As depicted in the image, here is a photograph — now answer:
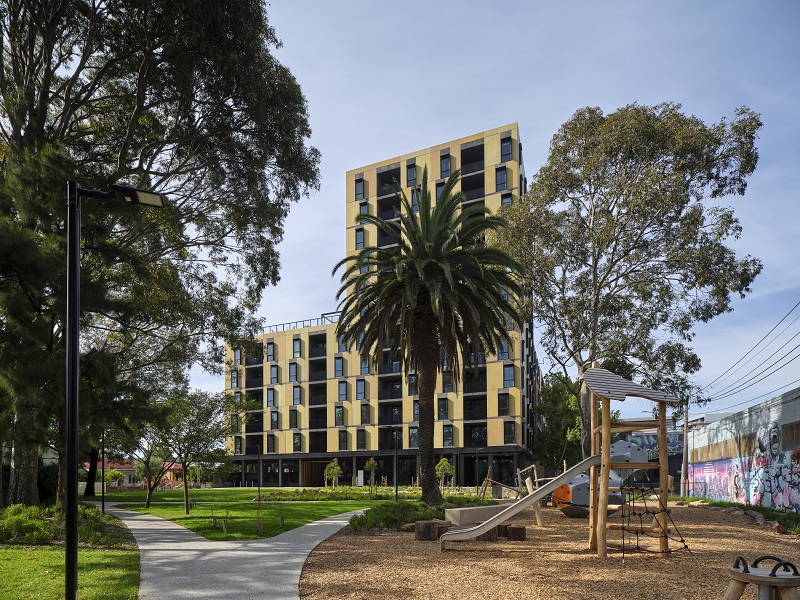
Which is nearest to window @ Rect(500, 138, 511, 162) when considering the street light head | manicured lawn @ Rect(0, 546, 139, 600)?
manicured lawn @ Rect(0, 546, 139, 600)

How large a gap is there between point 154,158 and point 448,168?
44.3 m

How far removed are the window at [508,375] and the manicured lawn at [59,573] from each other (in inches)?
Result: 1881

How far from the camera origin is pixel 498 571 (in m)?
12.5

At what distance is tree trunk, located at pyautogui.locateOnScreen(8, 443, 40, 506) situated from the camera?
2212cm

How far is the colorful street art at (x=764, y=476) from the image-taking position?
2503 cm

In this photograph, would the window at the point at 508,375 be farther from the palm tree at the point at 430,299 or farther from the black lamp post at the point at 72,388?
the black lamp post at the point at 72,388

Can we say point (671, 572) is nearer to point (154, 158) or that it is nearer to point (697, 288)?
point (697, 288)

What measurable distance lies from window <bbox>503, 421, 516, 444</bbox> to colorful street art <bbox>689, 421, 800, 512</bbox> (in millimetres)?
22329

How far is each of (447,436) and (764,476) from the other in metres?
37.0

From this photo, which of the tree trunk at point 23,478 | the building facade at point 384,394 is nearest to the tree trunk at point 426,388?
the tree trunk at point 23,478

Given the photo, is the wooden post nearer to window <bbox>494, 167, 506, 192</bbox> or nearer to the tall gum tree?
the tall gum tree

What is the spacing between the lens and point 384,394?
229 ft

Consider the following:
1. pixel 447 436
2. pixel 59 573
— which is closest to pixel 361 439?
pixel 447 436

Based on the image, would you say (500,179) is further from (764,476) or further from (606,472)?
(606,472)
